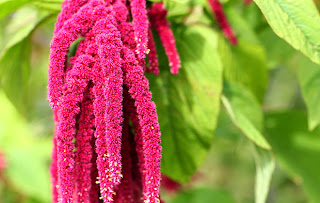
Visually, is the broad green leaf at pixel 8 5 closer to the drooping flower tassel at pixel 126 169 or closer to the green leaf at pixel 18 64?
the green leaf at pixel 18 64

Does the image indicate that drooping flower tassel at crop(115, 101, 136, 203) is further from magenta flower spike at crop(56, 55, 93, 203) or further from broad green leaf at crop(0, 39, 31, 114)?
broad green leaf at crop(0, 39, 31, 114)

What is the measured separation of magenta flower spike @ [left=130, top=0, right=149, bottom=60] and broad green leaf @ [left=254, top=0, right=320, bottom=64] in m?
0.23

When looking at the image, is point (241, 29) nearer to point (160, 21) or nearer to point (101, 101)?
point (160, 21)

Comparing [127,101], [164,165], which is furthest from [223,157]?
[127,101]

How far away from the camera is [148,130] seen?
71 cm

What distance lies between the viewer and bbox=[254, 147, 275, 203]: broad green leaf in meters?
1.00

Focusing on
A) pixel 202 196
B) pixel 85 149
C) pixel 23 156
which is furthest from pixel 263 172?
pixel 23 156

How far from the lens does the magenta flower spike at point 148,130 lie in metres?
0.70

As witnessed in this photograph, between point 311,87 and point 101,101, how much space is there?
63cm

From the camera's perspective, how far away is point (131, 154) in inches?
33.8

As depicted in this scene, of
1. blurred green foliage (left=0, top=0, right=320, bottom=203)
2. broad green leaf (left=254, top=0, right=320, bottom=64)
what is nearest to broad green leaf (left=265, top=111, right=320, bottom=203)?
blurred green foliage (left=0, top=0, right=320, bottom=203)

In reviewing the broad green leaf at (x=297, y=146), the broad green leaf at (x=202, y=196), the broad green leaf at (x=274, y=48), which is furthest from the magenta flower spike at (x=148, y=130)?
the broad green leaf at (x=202, y=196)

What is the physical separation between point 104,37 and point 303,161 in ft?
3.41

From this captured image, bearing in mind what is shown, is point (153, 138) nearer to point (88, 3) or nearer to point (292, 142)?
point (88, 3)
